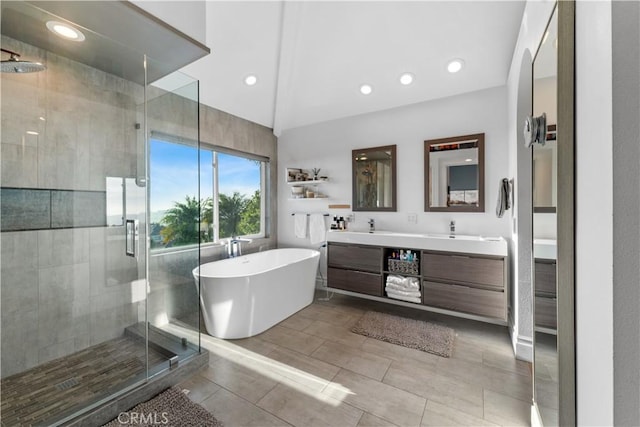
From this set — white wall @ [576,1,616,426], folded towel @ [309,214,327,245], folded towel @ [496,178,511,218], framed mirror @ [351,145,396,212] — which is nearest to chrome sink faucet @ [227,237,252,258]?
folded towel @ [309,214,327,245]

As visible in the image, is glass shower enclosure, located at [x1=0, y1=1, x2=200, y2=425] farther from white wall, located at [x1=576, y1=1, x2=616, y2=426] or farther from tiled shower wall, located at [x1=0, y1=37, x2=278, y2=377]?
white wall, located at [x1=576, y1=1, x2=616, y2=426]

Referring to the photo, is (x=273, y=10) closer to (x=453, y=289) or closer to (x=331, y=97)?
(x=331, y=97)

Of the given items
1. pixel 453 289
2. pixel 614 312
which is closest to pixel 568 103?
pixel 614 312

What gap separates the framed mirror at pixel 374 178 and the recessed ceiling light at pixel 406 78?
745 millimetres

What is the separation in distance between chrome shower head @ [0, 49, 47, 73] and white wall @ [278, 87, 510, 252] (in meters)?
2.78

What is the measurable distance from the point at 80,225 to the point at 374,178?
10.3 ft

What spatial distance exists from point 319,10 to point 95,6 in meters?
1.68

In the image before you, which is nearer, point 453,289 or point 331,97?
point 453,289

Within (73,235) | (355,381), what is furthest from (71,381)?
(355,381)

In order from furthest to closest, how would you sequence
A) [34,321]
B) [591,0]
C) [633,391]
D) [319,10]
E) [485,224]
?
[485,224] < [319,10] < [34,321] < [591,0] < [633,391]

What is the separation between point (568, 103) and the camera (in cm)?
84

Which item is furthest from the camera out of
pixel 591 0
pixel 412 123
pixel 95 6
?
pixel 412 123

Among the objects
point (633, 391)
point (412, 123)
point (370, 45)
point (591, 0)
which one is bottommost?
point (633, 391)

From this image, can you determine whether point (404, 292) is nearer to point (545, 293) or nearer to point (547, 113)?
point (545, 293)
